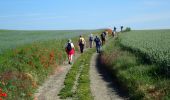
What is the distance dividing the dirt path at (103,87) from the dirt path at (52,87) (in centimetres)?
162

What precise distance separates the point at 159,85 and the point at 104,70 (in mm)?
11205

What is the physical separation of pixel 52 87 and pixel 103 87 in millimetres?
2546

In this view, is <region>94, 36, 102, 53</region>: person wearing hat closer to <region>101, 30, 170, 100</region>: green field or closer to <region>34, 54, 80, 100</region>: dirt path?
<region>34, 54, 80, 100</region>: dirt path

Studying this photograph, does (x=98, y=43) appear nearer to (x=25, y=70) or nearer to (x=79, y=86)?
(x=25, y=70)

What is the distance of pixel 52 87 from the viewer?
68.7ft

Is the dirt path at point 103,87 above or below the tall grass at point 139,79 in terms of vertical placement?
below

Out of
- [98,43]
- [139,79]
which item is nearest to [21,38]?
[98,43]

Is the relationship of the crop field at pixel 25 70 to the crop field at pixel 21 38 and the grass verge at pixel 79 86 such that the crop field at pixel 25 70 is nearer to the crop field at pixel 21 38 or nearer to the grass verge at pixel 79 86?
the grass verge at pixel 79 86

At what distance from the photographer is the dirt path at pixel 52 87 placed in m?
18.4

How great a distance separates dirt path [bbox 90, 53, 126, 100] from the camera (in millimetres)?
17641

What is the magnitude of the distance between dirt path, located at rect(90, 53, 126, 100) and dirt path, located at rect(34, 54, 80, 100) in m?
1.62

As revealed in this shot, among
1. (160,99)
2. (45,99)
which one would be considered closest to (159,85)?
(160,99)

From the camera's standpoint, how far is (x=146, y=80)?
17.0 metres

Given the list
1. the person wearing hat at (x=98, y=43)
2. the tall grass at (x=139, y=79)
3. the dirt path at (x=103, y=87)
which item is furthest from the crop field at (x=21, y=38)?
the tall grass at (x=139, y=79)
